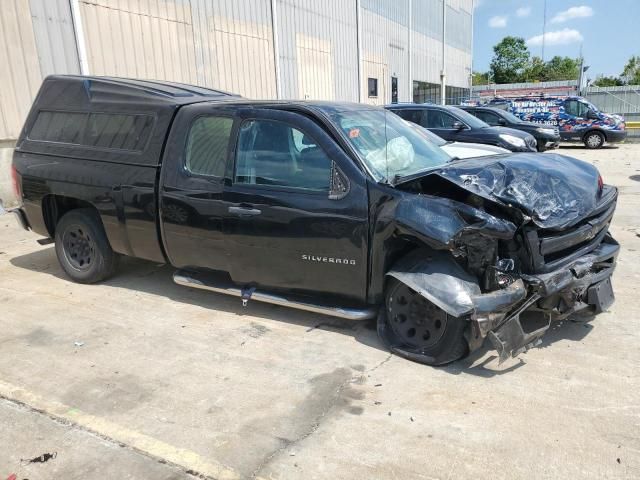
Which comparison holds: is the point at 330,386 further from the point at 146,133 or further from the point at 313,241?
the point at 146,133

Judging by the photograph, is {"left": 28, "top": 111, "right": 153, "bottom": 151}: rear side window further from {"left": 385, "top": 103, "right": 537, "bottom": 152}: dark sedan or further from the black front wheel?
{"left": 385, "top": 103, "right": 537, "bottom": 152}: dark sedan

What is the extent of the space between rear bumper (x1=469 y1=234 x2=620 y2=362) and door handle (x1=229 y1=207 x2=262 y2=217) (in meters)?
1.80

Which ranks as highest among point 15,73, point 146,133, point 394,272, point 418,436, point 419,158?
point 15,73

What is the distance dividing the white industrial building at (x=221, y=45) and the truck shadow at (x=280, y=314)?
16.6ft

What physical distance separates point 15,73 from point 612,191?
962 centimetres

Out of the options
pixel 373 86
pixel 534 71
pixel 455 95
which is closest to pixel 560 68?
pixel 534 71

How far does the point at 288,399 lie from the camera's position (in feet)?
10.8

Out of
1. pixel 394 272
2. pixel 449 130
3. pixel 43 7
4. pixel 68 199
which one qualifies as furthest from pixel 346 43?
pixel 394 272

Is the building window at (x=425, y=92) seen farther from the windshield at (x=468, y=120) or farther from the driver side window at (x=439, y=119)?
the driver side window at (x=439, y=119)

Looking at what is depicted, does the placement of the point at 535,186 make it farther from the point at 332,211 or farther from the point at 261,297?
the point at 261,297

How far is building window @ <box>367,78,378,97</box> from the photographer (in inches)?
883

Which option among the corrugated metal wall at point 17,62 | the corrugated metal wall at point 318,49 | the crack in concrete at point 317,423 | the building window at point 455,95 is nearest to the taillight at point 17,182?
the crack in concrete at point 317,423

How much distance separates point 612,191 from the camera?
4.33 meters

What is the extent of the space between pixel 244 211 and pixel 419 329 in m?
1.62
